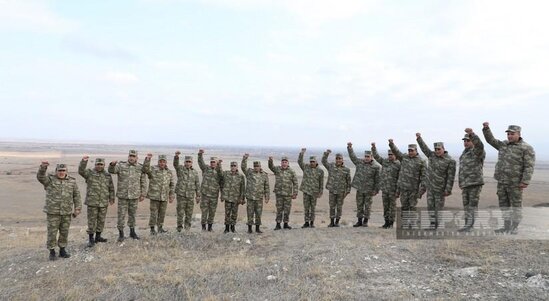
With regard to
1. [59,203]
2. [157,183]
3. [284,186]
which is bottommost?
[59,203]

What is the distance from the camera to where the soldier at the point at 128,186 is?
1086 cm

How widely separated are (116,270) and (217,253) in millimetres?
2416

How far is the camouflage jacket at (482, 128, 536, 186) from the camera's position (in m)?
8.80

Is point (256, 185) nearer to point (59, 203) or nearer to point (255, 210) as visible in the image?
point (255, 210)

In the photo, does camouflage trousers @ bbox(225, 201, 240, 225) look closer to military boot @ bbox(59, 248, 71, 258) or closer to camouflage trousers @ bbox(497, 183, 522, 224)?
military boot @ bbox(59, 248, 71, 258)

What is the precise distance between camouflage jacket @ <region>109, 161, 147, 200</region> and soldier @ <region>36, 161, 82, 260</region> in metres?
1.19

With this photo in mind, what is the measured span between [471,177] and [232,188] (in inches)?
254

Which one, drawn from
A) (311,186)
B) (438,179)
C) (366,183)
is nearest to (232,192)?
(311,186)

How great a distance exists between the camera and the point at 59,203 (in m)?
9.50

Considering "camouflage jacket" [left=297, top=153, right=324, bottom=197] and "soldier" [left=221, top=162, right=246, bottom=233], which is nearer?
"soldier" [left=221, top=162, right=246, bottom=233]

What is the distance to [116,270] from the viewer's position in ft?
28.6

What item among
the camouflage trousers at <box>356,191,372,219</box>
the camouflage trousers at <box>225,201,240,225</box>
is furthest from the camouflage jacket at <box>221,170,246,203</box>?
the camouflage trousers at <box>356,191,372,219</box>

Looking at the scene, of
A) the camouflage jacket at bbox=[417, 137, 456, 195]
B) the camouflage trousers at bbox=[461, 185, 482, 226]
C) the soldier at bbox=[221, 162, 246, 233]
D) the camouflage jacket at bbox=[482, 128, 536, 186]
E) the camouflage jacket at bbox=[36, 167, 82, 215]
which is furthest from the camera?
the soldier at bbox=[221, 162, 246, 233]

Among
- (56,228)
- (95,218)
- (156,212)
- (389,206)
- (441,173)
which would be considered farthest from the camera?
(389,206)
